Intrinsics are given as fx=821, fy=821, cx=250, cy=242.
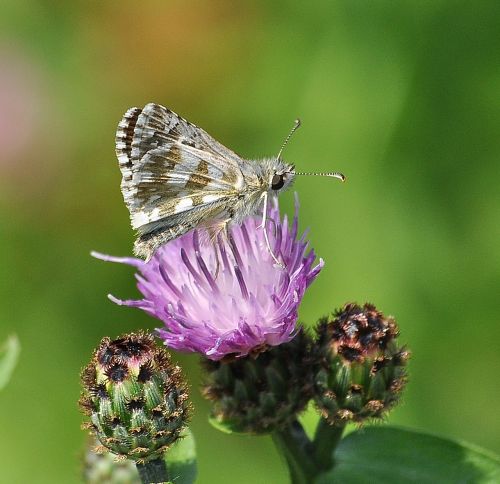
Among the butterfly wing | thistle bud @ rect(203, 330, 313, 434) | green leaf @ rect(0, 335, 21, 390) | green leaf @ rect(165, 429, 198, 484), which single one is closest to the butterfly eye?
the butterfly wing

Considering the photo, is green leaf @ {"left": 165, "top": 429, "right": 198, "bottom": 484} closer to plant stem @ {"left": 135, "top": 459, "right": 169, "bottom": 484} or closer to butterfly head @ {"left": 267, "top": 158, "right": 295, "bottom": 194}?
plant stem @ {"left": 135, "top": 459, "right": 169, "bottom": 484}

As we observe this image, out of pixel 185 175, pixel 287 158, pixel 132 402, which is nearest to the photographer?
pixel 132 402

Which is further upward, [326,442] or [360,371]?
[360,371]

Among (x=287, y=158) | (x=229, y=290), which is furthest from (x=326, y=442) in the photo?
(x=287, y=158)

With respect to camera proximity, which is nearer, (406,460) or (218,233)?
(406,460)

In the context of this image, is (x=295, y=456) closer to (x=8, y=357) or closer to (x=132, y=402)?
(x=132, y=402)

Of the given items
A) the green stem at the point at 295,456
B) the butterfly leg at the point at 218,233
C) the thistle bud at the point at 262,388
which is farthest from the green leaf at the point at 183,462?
the butterfly leg at the point at 218,233

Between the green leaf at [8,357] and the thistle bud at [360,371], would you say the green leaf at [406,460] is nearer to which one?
the thistle bud at [360,371]
